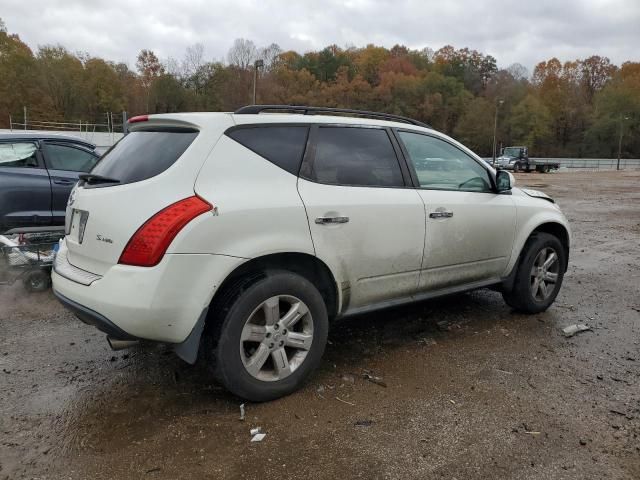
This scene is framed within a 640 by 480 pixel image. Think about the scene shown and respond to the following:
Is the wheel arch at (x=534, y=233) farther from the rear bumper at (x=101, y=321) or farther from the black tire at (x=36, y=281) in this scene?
the black tire at (x=36, y=281)

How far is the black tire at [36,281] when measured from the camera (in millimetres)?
5520

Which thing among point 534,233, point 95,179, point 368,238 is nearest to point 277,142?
point 368,238

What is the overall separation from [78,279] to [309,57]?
342ft

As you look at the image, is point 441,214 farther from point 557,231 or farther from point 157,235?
point 157,235

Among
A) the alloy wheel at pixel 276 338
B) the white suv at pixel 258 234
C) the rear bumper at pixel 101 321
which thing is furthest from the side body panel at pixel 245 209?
the rear bumper at pixel 101 321

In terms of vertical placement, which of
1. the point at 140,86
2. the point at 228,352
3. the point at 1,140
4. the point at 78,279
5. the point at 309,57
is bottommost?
the point at 228,352

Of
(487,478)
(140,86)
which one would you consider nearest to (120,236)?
(487,478)

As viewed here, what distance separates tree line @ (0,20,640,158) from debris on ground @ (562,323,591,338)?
62106 mm

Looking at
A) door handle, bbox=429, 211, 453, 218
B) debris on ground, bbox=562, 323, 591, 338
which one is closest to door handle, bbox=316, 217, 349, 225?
door handle, bbox=429, 211, 453, 218

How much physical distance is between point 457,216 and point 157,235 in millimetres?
2334

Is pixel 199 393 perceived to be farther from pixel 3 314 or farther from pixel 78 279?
pixel 3 314

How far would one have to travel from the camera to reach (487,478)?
96.7 inches

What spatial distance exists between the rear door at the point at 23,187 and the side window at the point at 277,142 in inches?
177

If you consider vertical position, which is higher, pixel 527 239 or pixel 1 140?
pixel 1 140
